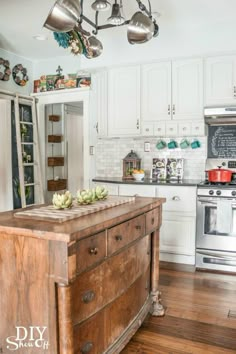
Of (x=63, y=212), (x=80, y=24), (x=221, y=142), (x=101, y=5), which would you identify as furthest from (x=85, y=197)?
(x=221, y=142)

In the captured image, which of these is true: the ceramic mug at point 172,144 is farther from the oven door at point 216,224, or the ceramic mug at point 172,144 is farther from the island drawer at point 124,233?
the island drawer at point 124,233

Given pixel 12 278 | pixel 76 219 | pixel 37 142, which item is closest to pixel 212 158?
pixel 37 142

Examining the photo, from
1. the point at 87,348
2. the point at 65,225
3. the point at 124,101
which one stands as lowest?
the point at 87,348

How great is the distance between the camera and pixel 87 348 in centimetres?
161

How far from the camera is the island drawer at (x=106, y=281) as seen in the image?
5.02ft

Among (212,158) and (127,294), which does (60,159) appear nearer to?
(212,158)

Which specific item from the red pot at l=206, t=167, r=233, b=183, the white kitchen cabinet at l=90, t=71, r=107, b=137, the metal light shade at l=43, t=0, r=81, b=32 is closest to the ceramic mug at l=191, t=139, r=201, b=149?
the red pot at l=206, t=167, r=233, b=183

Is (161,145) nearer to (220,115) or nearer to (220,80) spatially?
(220,115)

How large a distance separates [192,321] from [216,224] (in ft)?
4.30

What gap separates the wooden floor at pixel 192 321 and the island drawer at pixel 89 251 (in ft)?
2.77

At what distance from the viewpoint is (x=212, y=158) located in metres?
4.11

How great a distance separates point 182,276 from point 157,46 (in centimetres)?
268

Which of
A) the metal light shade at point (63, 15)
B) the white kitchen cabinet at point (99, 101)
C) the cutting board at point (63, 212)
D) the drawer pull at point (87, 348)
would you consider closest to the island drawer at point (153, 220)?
the cutting board at point (63, 212)

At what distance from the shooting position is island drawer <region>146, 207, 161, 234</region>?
2.25 meters
